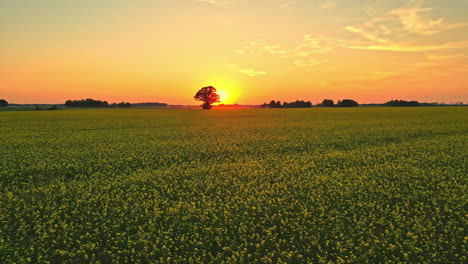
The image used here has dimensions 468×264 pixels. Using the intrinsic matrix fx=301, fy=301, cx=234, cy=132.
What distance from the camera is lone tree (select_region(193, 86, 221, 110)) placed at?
146 metres

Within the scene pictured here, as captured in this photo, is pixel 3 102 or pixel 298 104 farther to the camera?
pixel 298 104

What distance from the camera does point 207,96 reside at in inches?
5758

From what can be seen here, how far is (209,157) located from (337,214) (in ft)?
37.1

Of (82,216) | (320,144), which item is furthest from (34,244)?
(320,144)

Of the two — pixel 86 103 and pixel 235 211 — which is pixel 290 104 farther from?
pixel 235 211

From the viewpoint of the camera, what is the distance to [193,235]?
26.2 feet

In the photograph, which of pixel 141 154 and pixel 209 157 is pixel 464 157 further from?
pixel 141 154

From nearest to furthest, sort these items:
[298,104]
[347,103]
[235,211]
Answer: [235,211]
[347,103]
[298,104]

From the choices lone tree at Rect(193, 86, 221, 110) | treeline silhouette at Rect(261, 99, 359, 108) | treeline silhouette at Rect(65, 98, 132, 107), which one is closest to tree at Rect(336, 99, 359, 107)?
treeline silhouette at Rect(261, 99, 359, 108)

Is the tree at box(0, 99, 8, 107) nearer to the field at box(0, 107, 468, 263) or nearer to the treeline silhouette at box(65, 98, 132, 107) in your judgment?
the treeline silhouette at box(65, 98, 132, 107)

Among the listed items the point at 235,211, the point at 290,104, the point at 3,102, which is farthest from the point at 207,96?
the point at 235,211

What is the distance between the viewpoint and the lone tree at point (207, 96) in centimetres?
14600

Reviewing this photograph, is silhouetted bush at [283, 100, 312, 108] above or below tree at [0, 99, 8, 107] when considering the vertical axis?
below

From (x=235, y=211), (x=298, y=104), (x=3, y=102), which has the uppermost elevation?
(x=3, y=102)
